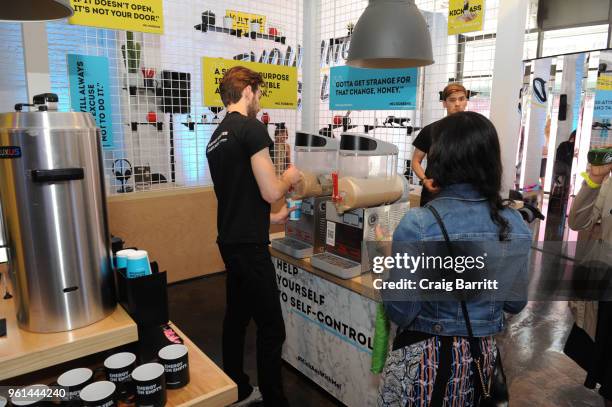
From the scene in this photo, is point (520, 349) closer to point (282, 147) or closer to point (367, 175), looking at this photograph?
point (367, 175)

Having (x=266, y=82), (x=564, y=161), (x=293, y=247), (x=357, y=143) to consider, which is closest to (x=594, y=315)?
(x=357, y=143)

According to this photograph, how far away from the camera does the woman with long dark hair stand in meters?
1.16

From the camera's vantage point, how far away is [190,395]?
3.25ft

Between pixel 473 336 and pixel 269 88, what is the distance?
3185 mm

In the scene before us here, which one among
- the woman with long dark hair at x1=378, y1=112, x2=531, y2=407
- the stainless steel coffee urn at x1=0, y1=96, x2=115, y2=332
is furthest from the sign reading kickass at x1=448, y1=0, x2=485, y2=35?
the stainless steel coffee urn at x1=0, y1=96, x2=115, y2=332

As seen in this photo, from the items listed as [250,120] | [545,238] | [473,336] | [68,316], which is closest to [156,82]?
[250,120]

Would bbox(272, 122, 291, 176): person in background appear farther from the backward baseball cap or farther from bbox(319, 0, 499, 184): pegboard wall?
the backward baseball cap

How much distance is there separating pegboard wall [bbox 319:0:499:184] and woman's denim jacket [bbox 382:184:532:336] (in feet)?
6.81

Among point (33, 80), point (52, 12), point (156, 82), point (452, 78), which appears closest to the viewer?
point (52, 12)

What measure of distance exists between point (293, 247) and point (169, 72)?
2.16 meters

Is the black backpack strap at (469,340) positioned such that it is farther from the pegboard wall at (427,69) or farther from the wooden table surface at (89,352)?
the pegboard wall at (427,69)

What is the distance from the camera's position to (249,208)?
1.87 m

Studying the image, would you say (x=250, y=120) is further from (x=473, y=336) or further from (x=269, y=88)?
(x=269, y=88)
